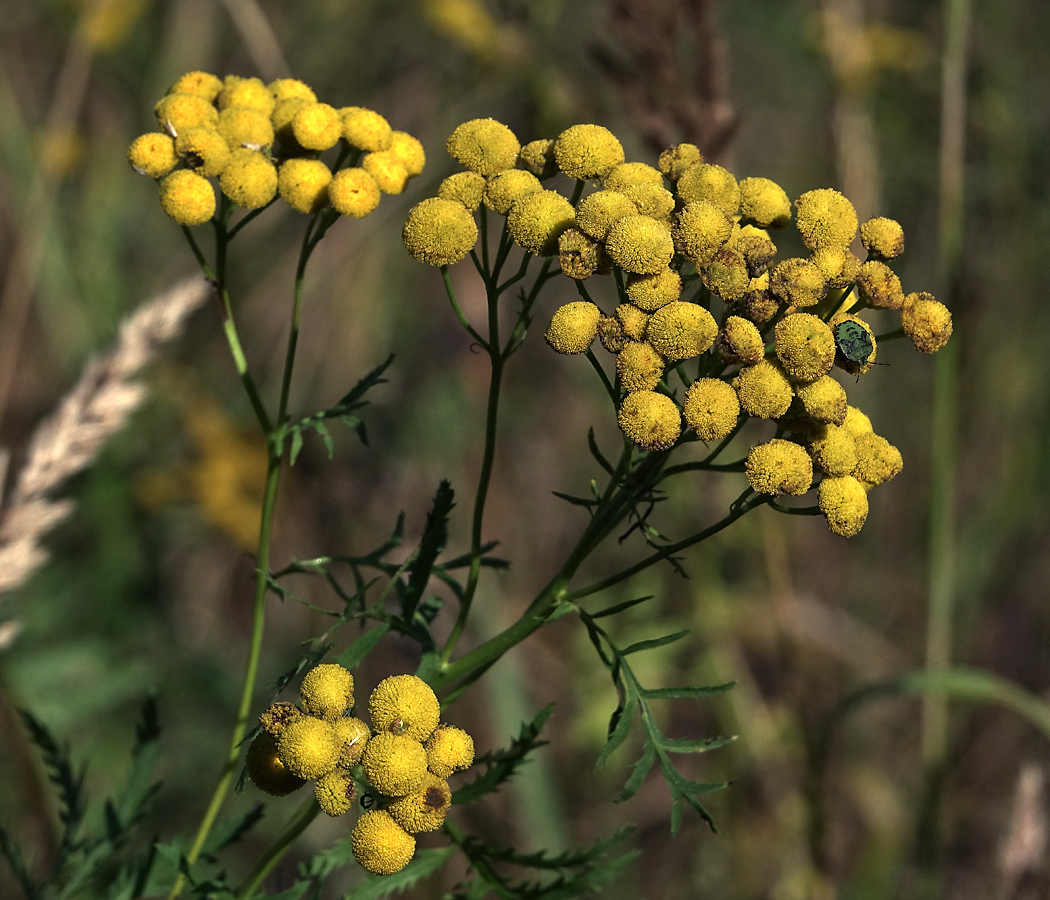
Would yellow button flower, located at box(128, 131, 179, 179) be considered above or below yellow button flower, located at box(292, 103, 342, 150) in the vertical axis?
above

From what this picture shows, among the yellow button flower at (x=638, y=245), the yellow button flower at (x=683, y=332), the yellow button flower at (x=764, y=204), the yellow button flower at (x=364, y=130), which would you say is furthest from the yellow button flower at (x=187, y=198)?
the yellow button flower at (x=764, y=204)

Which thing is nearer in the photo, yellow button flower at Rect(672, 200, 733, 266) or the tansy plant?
the tansy plant

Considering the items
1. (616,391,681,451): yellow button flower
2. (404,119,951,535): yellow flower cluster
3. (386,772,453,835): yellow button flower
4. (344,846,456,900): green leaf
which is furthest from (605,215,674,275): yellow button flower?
(344,846,456,900): green leaf

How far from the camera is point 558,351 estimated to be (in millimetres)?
1691

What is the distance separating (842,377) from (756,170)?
1799 millimetres

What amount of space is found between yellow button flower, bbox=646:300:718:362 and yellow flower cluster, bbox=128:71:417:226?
66cm

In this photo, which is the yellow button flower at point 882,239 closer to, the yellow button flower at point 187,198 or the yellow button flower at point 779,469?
the yellow button flower at point 779,469

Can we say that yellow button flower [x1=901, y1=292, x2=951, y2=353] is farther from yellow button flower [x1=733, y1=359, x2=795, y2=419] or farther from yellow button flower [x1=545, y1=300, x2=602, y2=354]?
yellow button flower [x1=545, y1=300, x2=602, y2=354]

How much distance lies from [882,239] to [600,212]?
1.76ft

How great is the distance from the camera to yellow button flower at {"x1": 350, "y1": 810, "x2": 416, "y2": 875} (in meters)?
1.43

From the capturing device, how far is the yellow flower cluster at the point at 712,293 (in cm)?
163

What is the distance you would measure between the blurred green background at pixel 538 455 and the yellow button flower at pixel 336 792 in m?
1.75

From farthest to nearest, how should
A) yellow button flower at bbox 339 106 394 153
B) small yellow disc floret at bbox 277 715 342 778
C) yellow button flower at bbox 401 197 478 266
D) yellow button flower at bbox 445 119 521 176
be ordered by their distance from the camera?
yellow button flower at bbox 339 106 394 153
yellow button flower at bbox 445 119 521 176
yellow button flower at bbox 401 197 478 266
small yellow disc floret at bbox 277 715 342 778

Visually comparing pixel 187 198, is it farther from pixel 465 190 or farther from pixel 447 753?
pixel 447 753
